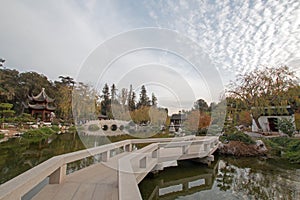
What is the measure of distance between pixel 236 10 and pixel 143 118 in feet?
42.2

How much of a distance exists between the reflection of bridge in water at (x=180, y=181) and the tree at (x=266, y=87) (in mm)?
8271

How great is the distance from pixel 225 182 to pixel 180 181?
1.14 meters

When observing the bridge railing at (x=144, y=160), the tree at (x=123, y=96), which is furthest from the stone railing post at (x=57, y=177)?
the tree at (x=123, y=96)

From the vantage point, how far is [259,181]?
196 inches

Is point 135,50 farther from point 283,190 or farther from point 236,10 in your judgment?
point 283,190

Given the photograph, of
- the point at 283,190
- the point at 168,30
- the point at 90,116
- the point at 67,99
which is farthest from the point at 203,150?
the point at 67,99

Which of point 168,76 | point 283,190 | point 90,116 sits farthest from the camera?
point 90,116

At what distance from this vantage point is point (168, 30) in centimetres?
657

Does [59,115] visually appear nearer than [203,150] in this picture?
No

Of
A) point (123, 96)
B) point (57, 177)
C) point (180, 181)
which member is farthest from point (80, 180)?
point (123, 96)

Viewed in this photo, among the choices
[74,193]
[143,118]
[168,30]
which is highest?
[168,30]

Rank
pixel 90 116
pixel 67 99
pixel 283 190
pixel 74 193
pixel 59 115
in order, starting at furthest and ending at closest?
pixel 59 115 < pixel 67 99 < pixel 90 116 < pixel 283 190 < pixel 74 193

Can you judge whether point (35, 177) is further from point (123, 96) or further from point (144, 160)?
point (123, 96)

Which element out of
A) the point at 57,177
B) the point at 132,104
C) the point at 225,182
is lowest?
the point at 225,182
